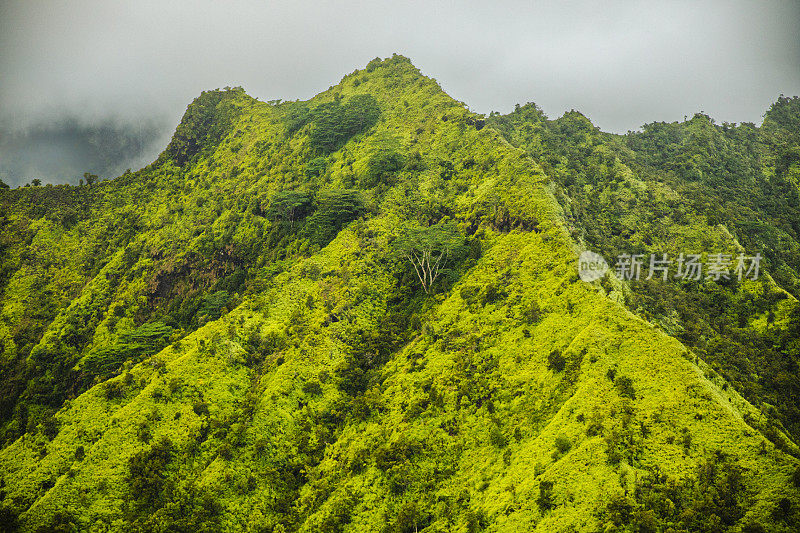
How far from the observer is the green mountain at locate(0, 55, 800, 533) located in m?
22.1

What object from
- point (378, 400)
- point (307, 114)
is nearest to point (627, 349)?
point (378, 400)

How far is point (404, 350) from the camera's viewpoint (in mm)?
35656

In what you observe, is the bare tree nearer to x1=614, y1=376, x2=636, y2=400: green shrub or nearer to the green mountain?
the green mountain

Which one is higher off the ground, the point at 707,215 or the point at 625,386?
the point at 707,215

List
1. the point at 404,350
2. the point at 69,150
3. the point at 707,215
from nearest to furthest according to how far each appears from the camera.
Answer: the point at 404,350
the point at 707,215
the point at 69,150

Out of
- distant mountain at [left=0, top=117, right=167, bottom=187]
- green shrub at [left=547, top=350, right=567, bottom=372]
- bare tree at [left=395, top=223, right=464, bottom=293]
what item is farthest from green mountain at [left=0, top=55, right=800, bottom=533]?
distant mountain at [left=0, top=117, right=167, bottom=187]

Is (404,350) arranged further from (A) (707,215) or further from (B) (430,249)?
(A) (707,215)

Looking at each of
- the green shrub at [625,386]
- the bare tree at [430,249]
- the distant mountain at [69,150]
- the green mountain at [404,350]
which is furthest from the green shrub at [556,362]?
the distant mountain at [69,150]

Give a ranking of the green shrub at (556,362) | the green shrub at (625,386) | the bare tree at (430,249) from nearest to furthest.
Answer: the green shrub at (625,386), the green shrub at (556,362), the bare tree at (430,249)

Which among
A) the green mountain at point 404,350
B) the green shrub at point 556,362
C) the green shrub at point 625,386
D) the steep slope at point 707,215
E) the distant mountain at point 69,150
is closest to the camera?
the green mountain at point 404,350

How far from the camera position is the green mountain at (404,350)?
22062 mm

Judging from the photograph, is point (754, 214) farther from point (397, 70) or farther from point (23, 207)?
point (23, 207)

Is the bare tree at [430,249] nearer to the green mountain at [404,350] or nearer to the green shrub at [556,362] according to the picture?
the green mountain at [404,350]

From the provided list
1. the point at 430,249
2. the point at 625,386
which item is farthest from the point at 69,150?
the point at 625,386
